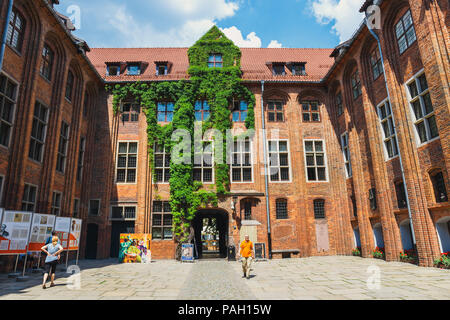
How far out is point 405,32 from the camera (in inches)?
561

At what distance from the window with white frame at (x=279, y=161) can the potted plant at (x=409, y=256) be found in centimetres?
856

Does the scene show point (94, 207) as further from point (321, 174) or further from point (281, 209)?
point (321, 174)

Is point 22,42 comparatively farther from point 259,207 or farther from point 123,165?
point 259,207

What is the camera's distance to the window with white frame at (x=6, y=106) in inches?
489

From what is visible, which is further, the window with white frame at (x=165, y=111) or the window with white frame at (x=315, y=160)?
the window with white frame at (x=165, y=111)

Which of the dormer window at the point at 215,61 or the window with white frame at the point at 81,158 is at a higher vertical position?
the dormer window at the point at 215,61

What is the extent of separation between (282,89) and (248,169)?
7053mm

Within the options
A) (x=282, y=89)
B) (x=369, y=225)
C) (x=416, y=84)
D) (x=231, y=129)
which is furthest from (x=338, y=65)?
(x=369, y=225)

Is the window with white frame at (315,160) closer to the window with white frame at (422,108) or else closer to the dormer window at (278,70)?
the dormer window at (278,70)

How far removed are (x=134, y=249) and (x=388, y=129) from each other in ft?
54.6

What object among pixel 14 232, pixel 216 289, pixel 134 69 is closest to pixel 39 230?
pixel 14 232

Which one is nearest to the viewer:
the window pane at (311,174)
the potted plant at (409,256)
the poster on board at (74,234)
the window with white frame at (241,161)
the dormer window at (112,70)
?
the potted plant at (409,256)

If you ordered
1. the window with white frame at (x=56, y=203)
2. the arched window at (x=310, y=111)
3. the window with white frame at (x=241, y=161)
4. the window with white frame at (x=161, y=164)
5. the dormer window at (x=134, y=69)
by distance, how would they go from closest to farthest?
the window with white frame at (x=56, y=203) → the window with white frame at (x=161, y=164) → the window with white frame at (x=241, y=161) → the arched window at (x=310, y=111) → the dormer window at (x=134, y=69)

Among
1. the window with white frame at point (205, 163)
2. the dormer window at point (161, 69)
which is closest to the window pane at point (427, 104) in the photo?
the window with white frame at point (205, 163)
